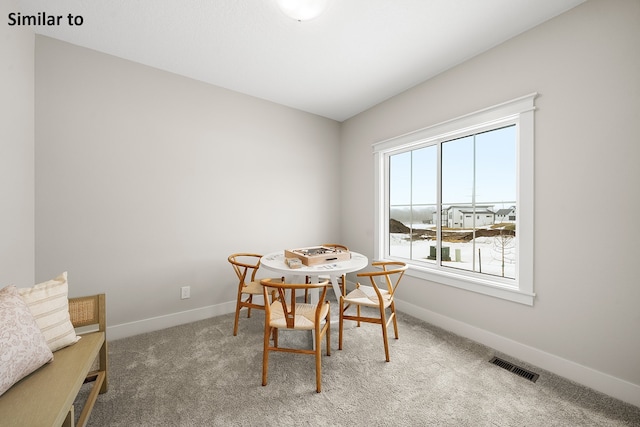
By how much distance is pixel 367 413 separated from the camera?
1.53 m

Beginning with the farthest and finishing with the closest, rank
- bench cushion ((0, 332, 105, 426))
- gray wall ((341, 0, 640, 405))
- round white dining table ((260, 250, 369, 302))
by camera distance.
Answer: round white dining table ((260, 250, 369, 302)) → gray wall ((341, 0, 640, 405)) → bench cushion ((0, 332, 105, 426))

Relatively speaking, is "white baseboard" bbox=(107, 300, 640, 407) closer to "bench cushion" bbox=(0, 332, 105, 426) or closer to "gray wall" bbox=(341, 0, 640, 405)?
"gray wall" bbox=(341, 0, 640, 405)

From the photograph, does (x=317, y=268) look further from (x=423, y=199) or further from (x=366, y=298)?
(x=423, y=199)

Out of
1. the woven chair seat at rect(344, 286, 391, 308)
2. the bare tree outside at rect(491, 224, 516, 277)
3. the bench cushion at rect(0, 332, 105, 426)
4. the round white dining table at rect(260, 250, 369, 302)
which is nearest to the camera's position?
the bench cushion at rect(0, 332, 105, 426)

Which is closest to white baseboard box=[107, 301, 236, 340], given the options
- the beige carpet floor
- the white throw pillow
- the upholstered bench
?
the beige carpet floor

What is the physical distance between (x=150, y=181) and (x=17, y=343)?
5.84 feet

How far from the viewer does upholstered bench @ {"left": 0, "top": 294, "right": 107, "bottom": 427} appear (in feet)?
3.06

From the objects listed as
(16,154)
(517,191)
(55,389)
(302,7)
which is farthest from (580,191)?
(16,154)

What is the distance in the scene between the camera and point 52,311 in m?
1.39

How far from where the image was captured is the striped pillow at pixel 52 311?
1.34m

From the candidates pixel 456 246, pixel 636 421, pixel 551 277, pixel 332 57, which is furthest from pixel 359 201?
pixel 636 421

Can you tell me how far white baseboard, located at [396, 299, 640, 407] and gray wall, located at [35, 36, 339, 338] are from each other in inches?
85.6

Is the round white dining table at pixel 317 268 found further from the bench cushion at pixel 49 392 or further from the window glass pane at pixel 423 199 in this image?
the bench cushion at pixel 49 392

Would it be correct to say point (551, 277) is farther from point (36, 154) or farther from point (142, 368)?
point (36, 154)
